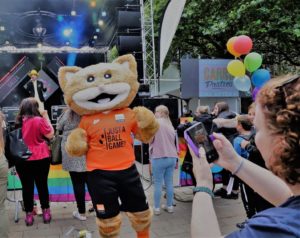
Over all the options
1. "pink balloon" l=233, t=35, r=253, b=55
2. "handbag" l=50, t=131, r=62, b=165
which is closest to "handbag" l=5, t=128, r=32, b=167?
"handbag" l=50, t=131, r=62, b=165


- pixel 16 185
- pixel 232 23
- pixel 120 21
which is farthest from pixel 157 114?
pixel 232 23

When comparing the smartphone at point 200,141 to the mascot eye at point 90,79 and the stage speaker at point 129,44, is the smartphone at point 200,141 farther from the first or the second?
the stage speaker at point 129,44

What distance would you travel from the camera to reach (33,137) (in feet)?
17.1

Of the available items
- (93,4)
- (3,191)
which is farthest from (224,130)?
(93,4)

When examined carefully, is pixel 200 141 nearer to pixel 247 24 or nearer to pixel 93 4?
pixel 247 24

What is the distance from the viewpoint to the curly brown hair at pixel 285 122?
3.55 feet

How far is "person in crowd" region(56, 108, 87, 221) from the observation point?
4.95m

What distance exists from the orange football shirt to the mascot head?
0.38 ft

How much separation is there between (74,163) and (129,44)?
6.87m

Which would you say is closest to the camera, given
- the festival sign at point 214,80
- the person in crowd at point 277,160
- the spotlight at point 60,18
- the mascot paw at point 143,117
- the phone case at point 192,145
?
the person in crowd at point 277,160

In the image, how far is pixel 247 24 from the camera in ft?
46.0

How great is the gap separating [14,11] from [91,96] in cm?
1274

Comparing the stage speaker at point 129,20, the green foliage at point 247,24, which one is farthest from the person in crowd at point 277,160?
the green foliage at point 247,24

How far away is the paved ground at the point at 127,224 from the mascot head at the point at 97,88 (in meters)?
1.80
